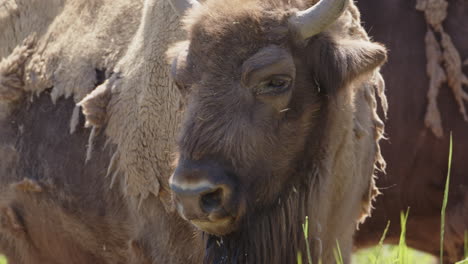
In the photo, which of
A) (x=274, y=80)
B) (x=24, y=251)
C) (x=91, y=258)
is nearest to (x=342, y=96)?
(x=274, y=80)

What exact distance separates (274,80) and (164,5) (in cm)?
101

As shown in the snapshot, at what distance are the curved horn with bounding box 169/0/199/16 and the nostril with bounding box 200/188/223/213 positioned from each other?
3.03 feet

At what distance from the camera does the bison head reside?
312cm

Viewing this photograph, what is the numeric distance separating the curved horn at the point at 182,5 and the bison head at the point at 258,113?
0.17 metres

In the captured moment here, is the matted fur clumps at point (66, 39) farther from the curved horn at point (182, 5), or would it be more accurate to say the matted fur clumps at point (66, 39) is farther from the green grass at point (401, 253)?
the green grass at point (401, 253)

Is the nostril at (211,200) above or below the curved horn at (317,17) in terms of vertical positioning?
below

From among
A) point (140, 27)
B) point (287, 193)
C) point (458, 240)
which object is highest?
point (140, 27)

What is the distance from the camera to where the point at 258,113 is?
320cm

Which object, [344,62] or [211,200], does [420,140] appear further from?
[211,200]

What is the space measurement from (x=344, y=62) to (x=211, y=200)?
2.48 ft

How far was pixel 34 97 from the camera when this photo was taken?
4.54m

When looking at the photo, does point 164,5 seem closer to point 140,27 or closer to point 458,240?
point 140,27

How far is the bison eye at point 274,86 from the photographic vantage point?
3.20 m

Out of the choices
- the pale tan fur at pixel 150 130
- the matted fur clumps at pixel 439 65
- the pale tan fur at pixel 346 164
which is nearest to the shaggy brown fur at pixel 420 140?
the matted fur clumps at pixel 439 65
